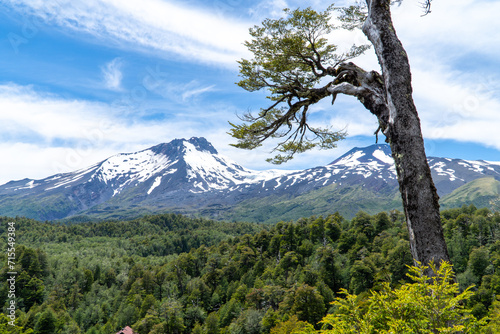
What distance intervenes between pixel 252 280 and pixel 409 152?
6757cm

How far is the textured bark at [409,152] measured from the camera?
477 centimetres

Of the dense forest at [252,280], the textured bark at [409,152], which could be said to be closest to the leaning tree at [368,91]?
the textured bark at [409,152]

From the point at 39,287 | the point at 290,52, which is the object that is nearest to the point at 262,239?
the point at 39,287

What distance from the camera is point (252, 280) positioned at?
218ft

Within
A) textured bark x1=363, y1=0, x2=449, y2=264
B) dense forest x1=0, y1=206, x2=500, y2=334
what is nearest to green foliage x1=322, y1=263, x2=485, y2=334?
textured bark x1=363, y1=0, x2=449, y2=264

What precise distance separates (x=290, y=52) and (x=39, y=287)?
101m

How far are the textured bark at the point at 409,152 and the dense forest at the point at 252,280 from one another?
26.1 m

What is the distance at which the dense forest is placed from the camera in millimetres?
43156

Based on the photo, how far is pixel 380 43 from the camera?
5703 mm

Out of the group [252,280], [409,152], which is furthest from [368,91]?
[252,280]

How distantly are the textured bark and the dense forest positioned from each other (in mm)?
26114

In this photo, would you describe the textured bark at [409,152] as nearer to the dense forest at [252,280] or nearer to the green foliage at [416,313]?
the green foliage at [416,313]

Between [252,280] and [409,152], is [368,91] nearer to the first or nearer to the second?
[409,152]

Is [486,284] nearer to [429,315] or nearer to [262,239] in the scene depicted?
[262,239]
